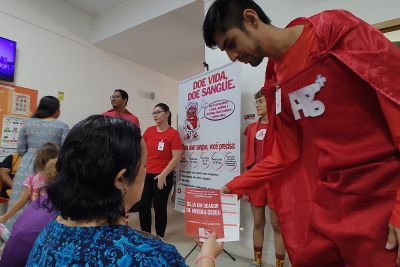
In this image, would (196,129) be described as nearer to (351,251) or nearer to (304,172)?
(304,172)

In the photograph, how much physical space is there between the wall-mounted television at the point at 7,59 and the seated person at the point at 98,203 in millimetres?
3363

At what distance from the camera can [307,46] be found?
747 mm

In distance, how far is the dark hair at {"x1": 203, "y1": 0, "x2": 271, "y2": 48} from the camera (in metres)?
0.81

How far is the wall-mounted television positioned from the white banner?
2146mm

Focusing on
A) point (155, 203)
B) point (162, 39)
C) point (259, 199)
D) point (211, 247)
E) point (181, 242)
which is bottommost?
point (181, 242)

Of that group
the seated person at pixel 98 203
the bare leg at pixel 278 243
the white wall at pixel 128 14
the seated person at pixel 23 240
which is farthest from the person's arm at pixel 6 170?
the seated person at pixel 98 203

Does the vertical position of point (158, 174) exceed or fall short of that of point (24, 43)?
it falls short

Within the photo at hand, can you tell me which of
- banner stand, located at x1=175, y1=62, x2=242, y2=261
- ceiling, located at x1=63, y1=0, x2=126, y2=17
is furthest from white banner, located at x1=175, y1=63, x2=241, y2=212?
ceiling, located at x1=63, y1=0, x2=126, y2=17

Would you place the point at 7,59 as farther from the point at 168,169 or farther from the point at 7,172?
the point at 168,169

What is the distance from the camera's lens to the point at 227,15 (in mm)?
810

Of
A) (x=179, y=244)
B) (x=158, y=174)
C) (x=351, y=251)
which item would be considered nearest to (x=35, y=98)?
(x=158, y=174)

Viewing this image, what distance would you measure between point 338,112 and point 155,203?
2.22 meters

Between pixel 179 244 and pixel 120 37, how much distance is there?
9.90ft

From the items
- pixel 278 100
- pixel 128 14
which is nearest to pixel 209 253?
pixel 278 100
